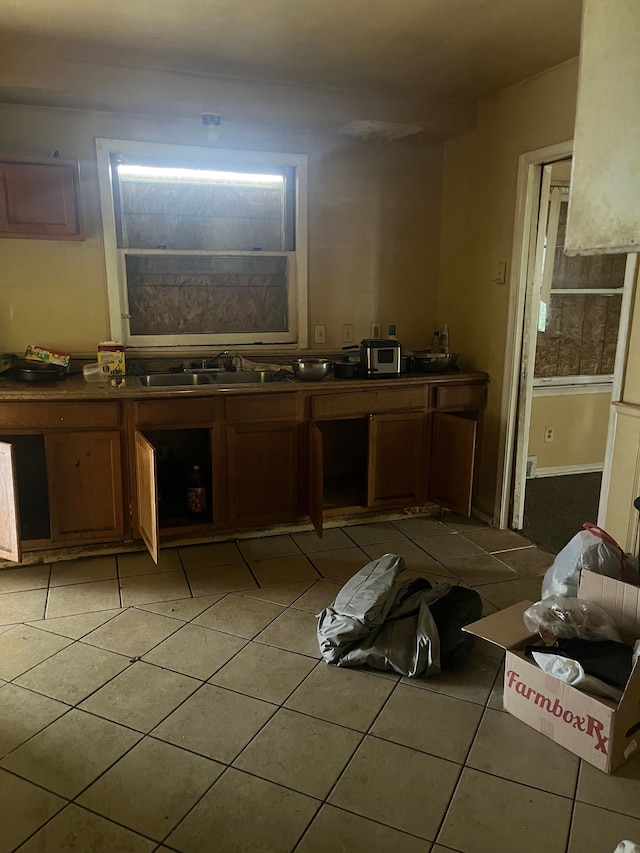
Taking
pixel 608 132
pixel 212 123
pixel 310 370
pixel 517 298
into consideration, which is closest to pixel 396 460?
pixel 310 370

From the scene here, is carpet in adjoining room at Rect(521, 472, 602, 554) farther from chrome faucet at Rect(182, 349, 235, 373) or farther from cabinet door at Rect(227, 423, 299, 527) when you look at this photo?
chrome faucet at Rect(182, 349, 235, 373)

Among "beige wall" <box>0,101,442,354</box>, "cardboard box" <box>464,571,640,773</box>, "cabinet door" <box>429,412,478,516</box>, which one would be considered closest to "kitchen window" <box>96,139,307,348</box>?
"beige wall" <box>0,101,442,354</box>

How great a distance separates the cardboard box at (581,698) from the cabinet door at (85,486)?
5.94ft

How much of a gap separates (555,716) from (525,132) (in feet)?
9.02

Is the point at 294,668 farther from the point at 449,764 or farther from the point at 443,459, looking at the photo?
the point at 443,459

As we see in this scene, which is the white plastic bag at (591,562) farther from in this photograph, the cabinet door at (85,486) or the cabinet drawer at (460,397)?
the cabinet door at (85,486)

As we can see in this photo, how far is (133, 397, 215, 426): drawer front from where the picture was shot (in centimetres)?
291

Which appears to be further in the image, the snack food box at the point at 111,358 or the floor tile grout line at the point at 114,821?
the snack food box at the point at 111,358

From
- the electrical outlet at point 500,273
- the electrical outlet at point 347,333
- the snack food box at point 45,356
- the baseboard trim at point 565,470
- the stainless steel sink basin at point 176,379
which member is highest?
the electrical outlet at point 500,273

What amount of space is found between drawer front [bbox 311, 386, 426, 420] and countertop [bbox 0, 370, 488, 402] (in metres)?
0.04

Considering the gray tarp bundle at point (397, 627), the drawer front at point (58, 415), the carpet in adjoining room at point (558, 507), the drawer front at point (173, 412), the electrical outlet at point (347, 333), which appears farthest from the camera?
the electrical outlet at point (347, 333)

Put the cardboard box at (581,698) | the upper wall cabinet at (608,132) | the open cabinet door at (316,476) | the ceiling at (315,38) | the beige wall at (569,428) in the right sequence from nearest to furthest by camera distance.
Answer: the upper wall cabinet at (608,132) → the cardboard box at (581,698) → the ceiling at (315,38) → the open cabinet door at (316,476) → the beige wall at (569,428)

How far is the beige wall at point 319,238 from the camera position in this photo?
10.5 feet

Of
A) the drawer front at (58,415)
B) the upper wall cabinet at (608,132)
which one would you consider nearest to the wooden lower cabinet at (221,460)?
the drawer front at (58,415)
